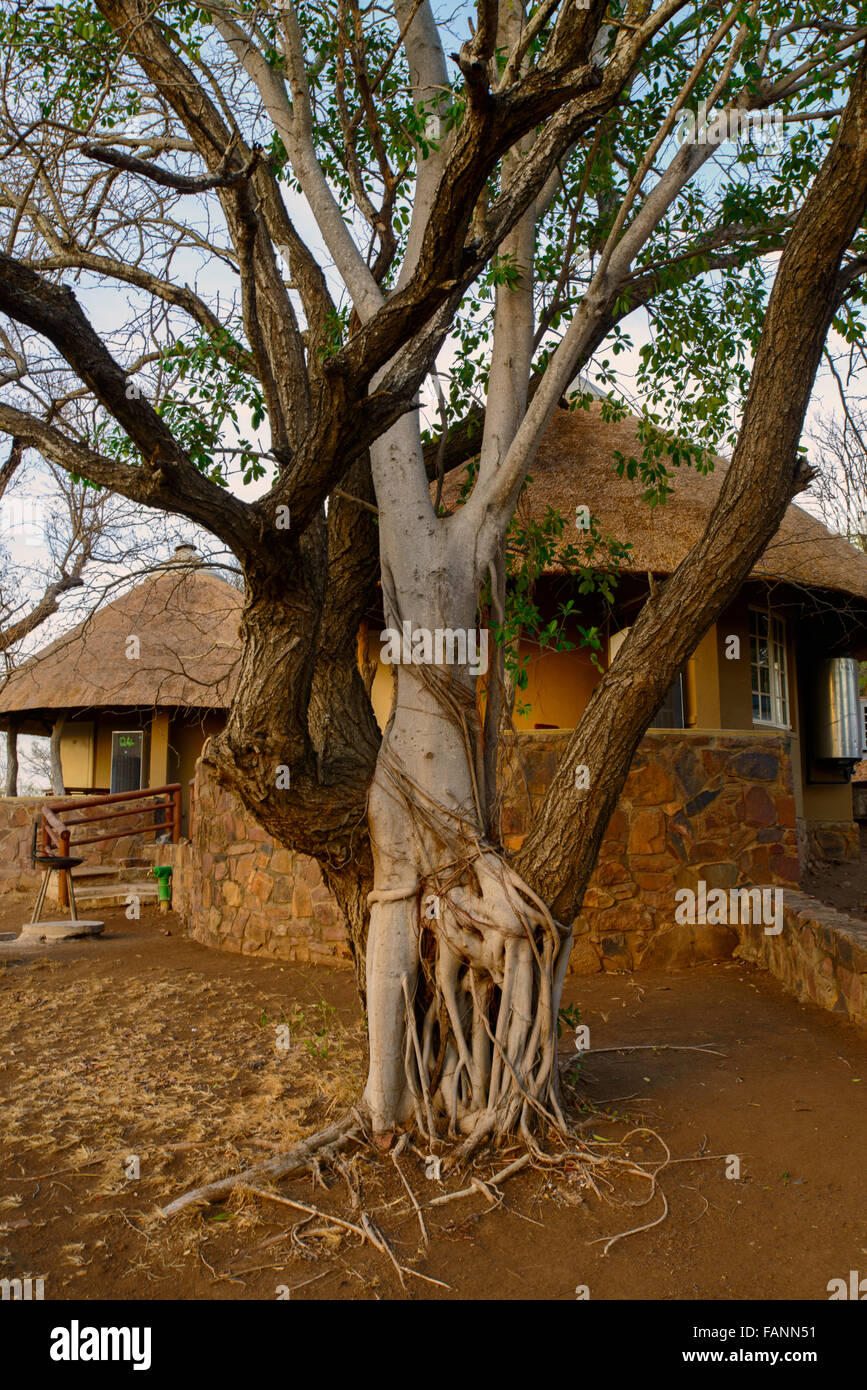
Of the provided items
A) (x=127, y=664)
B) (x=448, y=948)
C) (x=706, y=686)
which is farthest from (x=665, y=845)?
(x=127, y=664)

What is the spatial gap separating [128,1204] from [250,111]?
17.5ft

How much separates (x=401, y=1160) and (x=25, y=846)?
1047 cm

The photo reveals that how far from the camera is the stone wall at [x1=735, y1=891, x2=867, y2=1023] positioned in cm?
475

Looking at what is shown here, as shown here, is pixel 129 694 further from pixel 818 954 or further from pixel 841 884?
pixel 818 954

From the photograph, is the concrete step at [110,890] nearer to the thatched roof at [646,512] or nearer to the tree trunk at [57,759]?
the tree trunk at [57,759]

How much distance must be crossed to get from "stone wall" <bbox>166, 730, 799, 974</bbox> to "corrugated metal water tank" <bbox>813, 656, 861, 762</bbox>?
3.94 metres

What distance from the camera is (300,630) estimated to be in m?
3.42

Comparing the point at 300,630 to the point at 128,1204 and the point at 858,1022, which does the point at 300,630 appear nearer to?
the point at 128,1204

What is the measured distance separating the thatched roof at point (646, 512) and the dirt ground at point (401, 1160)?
13.0 ft

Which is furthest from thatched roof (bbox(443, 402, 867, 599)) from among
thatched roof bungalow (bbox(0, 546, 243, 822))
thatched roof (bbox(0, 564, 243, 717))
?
thatched roof bungalow (bbox(0, 546, 243, 822))

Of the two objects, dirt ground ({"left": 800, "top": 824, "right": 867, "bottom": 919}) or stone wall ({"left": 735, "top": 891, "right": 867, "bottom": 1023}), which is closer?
stone wall ({"left": 735, "top": 891, "right": 867, "bottom": 1023})

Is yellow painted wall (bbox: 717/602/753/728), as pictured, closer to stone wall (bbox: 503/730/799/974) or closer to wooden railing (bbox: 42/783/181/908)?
stone wall (bbox: 503/730/799/974)

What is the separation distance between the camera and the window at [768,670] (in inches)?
370
